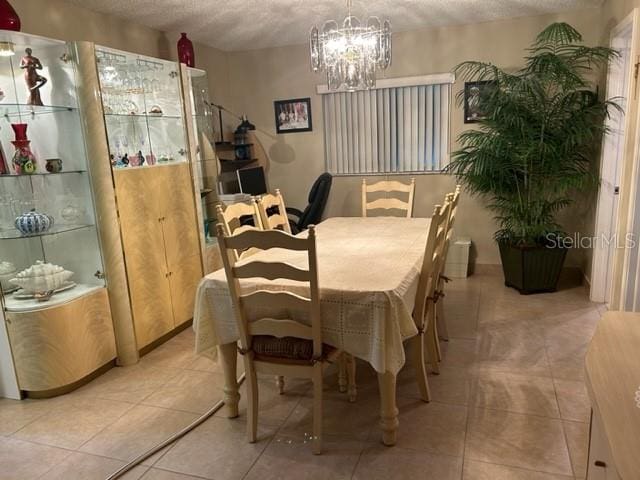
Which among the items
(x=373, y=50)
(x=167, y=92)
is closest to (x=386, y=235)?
(x=373, y=50)

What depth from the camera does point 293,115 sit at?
4902mm

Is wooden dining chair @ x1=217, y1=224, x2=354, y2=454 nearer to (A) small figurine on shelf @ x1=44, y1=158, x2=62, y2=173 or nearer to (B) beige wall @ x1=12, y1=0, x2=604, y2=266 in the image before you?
(A) small figurine on shelf @ x1=44, y1=158, x2=62, y2=173

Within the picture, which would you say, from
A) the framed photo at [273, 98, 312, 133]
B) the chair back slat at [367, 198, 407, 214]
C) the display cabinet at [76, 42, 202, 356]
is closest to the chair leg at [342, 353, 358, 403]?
the display cabinet at [76, 42, 202, 356]

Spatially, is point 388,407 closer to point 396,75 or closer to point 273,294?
point 273,294

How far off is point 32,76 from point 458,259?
3.63 meters

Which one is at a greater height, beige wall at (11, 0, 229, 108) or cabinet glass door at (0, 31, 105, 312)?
beige wall at (11, 0, 229, 108)

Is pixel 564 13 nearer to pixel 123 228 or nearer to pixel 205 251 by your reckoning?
pixel 205 251

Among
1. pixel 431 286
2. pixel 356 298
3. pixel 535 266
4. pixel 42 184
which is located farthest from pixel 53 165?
pixel 535 266

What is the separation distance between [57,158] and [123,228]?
0.55 meters

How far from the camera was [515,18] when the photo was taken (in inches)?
159

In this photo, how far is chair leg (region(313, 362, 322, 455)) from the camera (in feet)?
6.47

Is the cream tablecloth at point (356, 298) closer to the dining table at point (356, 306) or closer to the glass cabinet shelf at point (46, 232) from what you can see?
the dining table at point (356, 306)

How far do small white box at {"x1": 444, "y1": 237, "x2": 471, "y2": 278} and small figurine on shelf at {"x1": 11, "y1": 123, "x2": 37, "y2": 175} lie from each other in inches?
134

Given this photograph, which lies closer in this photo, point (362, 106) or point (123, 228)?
point (123, 228)
